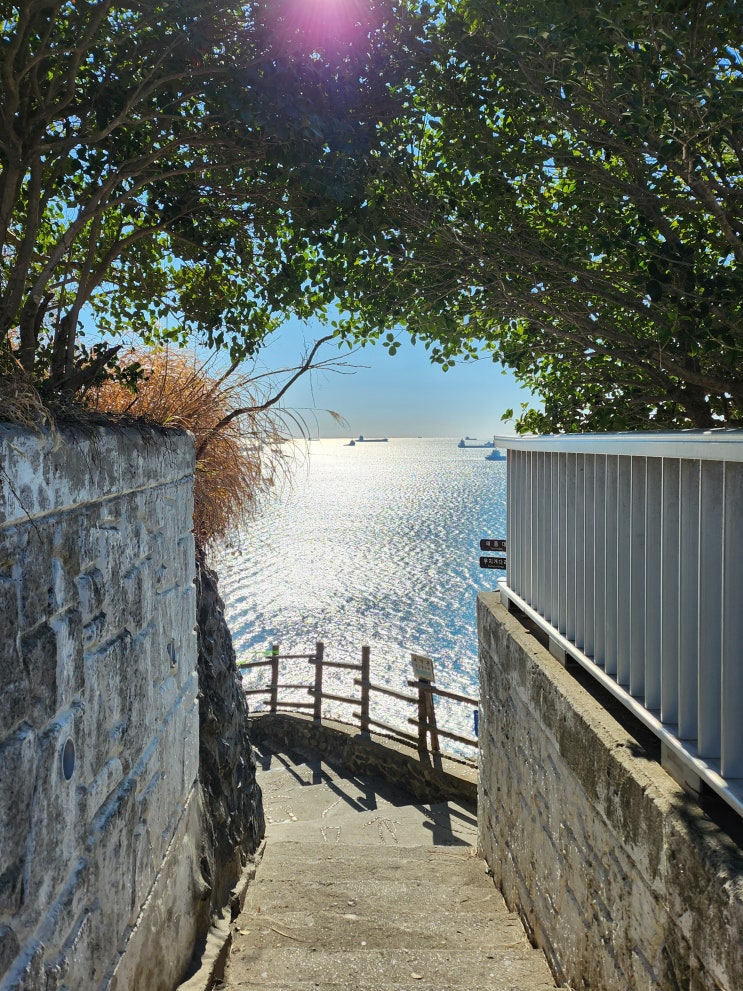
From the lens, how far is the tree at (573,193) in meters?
3.70

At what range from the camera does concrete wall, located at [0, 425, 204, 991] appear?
67.1 inches

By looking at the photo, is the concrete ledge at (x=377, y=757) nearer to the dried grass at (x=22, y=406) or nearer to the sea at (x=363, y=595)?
the sea at (x=363, y=595)

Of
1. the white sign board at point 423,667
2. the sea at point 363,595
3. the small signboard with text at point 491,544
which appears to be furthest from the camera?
the sea at point 363,595

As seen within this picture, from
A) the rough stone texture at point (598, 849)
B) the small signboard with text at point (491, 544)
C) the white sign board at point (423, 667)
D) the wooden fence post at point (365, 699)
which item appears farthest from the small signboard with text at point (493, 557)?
the wooden fence post at point (365, 699)

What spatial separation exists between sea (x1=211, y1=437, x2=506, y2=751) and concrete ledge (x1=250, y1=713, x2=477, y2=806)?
3149mm

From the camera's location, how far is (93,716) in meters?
2.28

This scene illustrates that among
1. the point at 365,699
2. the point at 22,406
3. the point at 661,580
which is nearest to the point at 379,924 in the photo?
the point at 661,580

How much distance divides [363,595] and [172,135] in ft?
127

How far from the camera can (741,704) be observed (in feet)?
6.88

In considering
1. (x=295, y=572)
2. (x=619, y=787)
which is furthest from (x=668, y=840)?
(x=295, y=572)

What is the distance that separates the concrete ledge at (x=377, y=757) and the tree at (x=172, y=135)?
22.8ft

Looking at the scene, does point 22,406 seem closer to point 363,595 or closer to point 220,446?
point 220,446

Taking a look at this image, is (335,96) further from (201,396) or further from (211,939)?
(211,939)

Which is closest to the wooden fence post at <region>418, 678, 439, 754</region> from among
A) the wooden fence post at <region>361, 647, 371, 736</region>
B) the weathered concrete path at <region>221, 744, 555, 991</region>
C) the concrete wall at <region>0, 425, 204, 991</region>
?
the wooden fence post at <region>361, 647, 371, 736</region>
